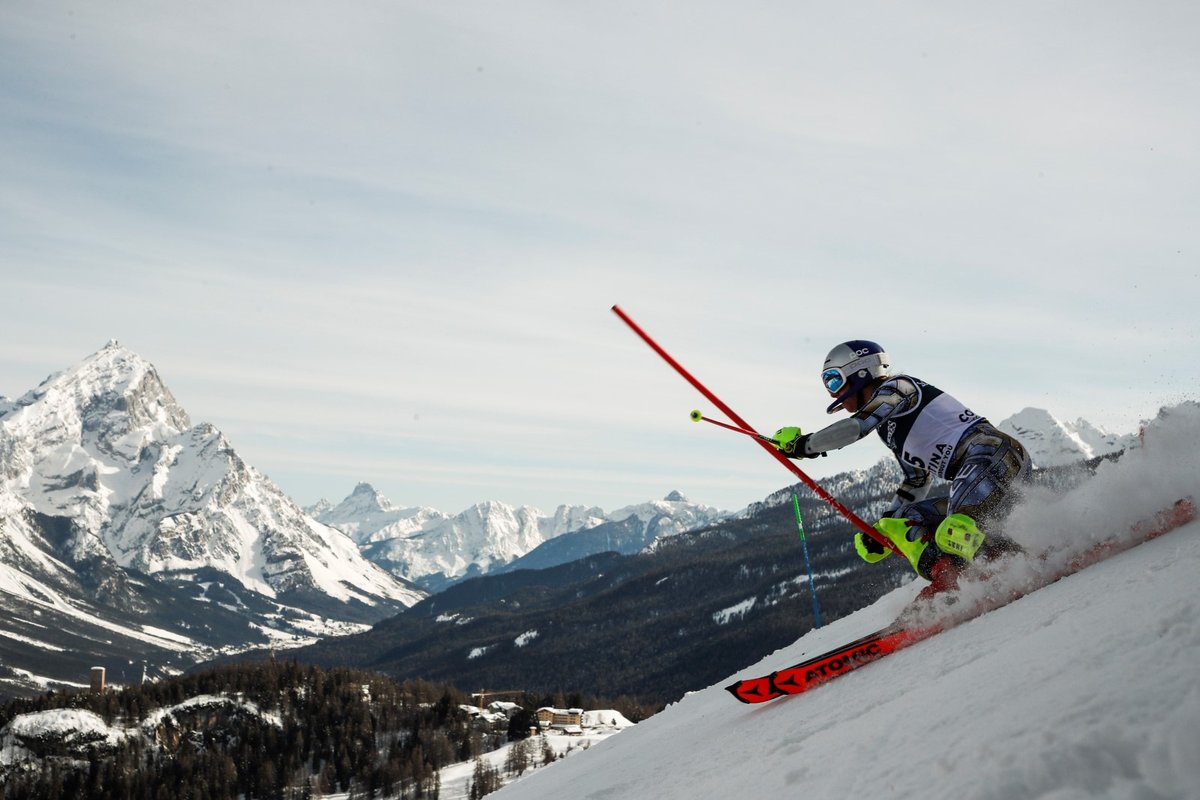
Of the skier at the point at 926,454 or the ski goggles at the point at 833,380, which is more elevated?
the ski goggles at the point at 833,380

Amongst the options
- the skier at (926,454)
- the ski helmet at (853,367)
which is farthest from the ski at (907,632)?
the ski helmet at (853,367)

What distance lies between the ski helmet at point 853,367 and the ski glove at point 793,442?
0.60 meters

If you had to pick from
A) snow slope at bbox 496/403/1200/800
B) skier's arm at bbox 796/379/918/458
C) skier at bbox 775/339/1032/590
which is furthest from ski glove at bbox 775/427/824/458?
snow slope at bbox 496/403/1200/800

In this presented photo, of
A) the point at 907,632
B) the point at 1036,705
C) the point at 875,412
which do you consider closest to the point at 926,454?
the point at 875,412

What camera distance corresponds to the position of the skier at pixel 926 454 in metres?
8.91

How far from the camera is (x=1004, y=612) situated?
24.7 feet

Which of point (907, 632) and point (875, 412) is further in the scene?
point (875, 412)

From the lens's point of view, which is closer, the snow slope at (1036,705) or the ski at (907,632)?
the snow slope at (1036,705)

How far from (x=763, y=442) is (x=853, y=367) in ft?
5.21

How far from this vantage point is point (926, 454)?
973 cm

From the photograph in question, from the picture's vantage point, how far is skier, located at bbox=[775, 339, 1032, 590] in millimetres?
8914

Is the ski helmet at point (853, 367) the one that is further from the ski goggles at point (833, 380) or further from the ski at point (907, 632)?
the ski at point (907, 632)

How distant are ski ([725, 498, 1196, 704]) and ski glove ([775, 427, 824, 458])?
77.3 inches

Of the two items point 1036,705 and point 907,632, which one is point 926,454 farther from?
point 1036,705
